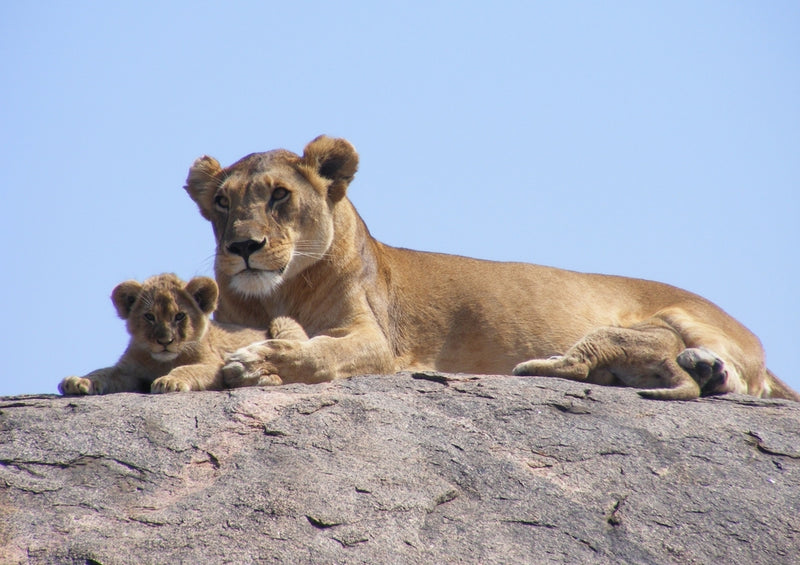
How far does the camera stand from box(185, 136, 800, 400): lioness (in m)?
7.01

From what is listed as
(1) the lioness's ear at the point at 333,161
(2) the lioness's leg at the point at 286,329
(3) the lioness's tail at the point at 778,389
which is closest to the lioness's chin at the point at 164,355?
(2) the lioness's leg at the point at 286,329

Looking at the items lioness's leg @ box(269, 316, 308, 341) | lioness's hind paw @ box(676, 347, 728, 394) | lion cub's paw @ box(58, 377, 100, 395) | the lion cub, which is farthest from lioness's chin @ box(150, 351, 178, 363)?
lioness's hind paw @ box(676, 347, 728, 394)

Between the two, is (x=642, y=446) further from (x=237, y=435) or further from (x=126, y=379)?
(x=126, y=379)

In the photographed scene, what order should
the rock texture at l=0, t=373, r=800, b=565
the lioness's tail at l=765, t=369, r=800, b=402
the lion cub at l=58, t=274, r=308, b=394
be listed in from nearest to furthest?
the rock texture at l=0, t=373, r=800, b=565 < the lion cub at l=58, t=274, r=308, b=394 < the lioness's tail at l=765, t=369, r=800, b=402

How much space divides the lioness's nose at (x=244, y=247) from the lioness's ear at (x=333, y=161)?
92 centimetres

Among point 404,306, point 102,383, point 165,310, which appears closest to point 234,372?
point 165,310

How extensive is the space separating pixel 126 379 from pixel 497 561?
8.63ft

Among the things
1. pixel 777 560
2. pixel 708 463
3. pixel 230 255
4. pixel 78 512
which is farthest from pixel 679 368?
pixel 78 512

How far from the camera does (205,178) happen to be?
25.2 ft

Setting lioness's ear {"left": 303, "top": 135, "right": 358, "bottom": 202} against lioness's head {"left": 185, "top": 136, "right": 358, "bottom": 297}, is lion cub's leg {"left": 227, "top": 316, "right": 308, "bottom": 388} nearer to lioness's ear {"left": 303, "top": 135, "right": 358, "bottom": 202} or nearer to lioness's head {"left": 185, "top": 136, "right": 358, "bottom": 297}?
lioness's head {"left": 185, "top": 136, "right": 358, "bottom": 297}

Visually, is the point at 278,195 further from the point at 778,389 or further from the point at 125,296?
the point at 778,389

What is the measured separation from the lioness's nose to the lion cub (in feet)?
2.00

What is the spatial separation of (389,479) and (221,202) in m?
3.03

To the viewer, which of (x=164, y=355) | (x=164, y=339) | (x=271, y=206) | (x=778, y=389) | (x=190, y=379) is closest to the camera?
(x=190, y=379)
